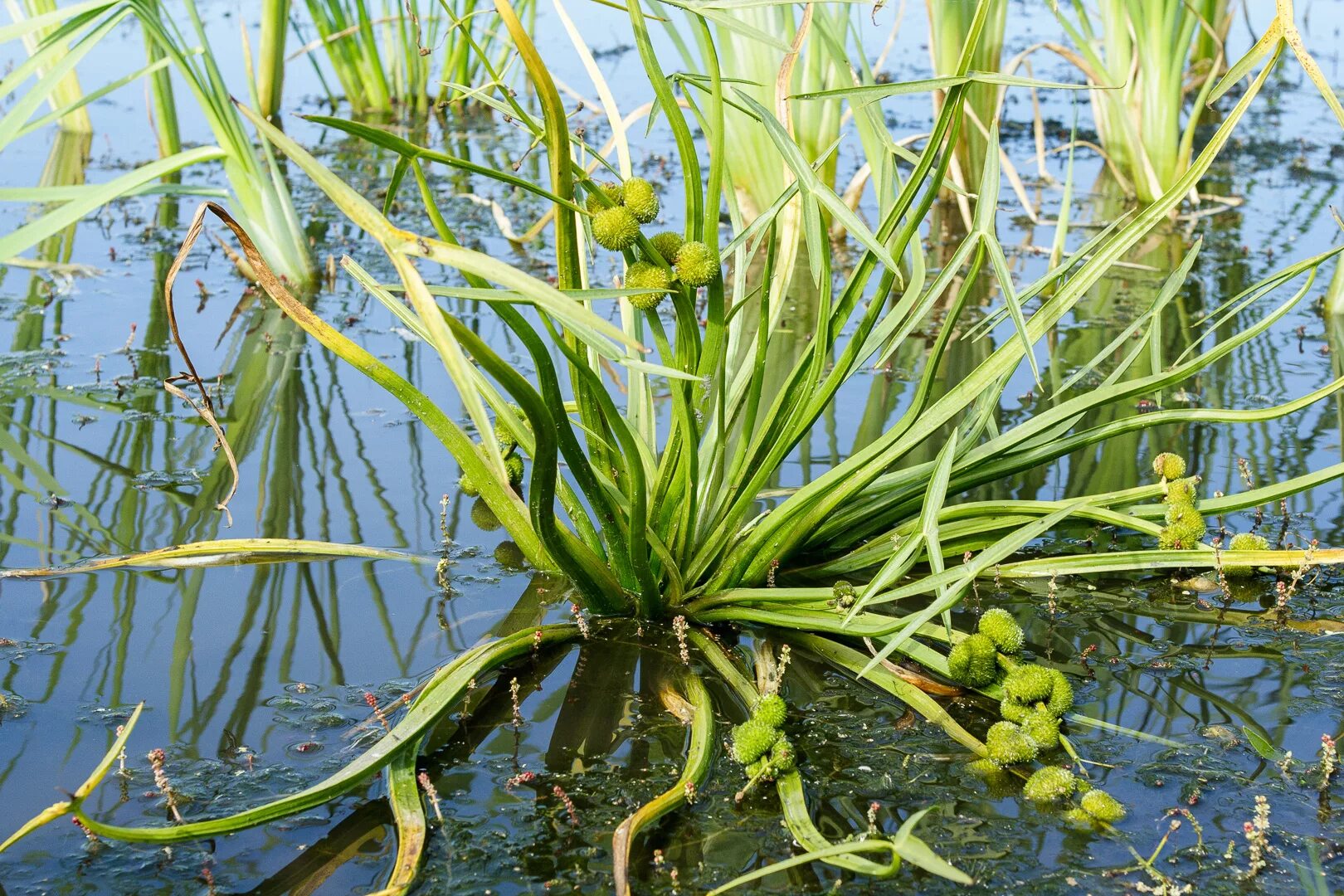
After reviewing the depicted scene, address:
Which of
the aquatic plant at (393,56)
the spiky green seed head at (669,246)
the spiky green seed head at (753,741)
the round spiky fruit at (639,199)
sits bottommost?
the spiky green seed head at (753,741)

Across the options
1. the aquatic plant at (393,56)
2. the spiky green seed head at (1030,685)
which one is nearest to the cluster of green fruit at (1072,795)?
the spiky green seed head at (1030,685)

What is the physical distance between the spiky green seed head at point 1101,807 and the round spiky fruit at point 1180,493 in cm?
78

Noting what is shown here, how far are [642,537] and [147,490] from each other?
4.94 ft

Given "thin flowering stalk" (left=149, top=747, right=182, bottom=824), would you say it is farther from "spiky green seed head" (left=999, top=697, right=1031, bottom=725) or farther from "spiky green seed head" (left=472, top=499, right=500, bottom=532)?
"spiky green seed head" (left=999, top=697, right=1031, bottom=725)

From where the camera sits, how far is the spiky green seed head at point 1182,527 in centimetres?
242

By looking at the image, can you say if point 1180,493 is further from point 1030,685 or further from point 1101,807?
point 1101,807

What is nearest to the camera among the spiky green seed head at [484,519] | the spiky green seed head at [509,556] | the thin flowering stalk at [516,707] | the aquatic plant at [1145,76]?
the thin flowering stalk at [516,707]

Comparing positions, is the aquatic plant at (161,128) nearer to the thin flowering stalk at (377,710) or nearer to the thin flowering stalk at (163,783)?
the thin flowering stalk at (163,783)

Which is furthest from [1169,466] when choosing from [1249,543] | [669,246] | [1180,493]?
[669,246]

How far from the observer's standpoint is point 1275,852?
1.80m

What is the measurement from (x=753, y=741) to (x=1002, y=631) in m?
0.48

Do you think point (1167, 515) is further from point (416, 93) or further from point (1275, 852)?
point (416, 93)

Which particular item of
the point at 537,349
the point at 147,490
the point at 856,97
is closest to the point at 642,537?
the point at 537,349

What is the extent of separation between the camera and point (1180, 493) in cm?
244
